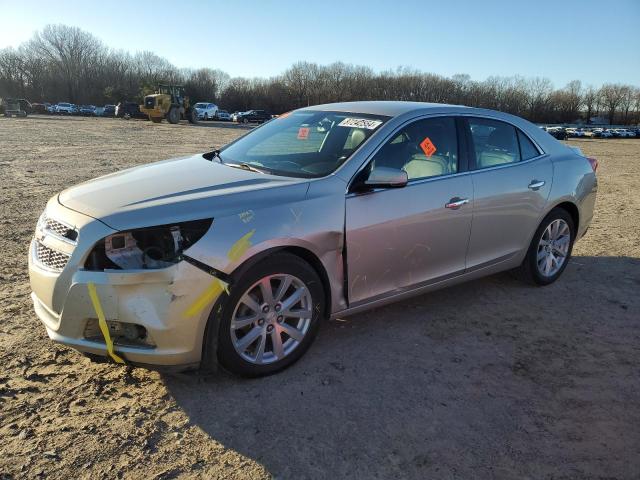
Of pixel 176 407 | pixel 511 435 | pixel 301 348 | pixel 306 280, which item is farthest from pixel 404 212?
pixel 176 407

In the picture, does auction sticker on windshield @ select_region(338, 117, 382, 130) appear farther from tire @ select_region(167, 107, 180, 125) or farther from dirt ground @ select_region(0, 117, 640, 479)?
tire @ select_region(167, 107, 180, 125)

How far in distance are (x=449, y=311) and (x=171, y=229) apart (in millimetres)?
2560

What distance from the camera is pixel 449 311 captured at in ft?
14.3

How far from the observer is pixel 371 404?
295 centimetres

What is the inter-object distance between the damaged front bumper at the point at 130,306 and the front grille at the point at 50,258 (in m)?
0.02

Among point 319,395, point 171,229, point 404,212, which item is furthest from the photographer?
point 404,212

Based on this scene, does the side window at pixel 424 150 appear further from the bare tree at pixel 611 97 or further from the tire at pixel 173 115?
the bare tree at pixel 611 97

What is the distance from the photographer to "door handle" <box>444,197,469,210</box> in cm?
386

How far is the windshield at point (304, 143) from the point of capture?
3.62 metres

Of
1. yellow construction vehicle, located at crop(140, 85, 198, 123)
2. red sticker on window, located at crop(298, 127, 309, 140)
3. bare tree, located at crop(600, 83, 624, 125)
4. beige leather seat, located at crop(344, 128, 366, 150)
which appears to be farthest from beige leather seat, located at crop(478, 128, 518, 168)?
bare tree, located at crop(600, 83, 624, 125)

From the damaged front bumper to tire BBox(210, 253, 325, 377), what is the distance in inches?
5.6

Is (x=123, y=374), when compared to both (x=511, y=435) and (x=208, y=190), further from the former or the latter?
(x=511, y=435)

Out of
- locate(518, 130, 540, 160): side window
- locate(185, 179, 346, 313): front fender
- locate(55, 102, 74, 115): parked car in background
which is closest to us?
locate(185, 179, 346, 313): front fender

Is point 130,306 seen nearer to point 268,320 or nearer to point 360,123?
point 268,320
